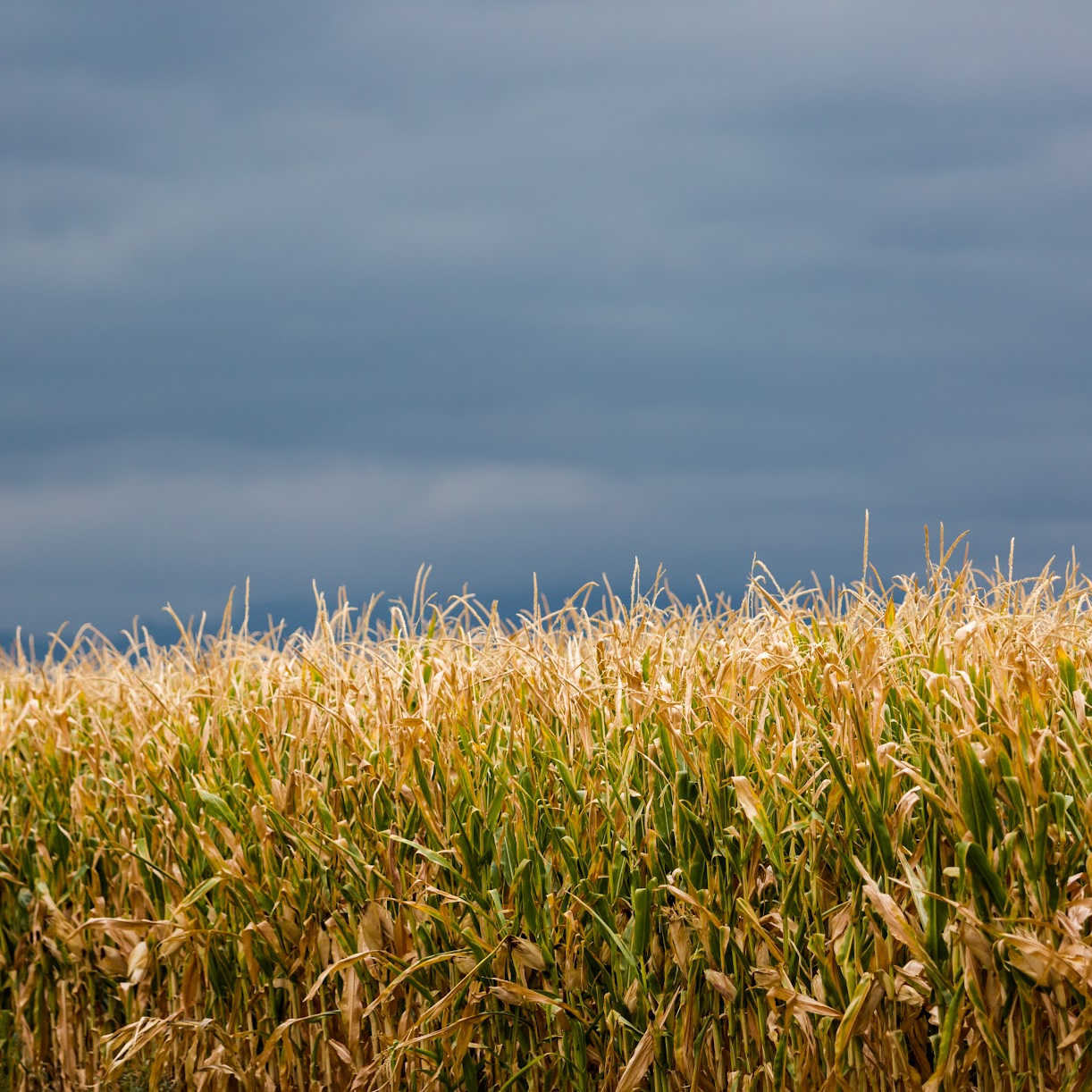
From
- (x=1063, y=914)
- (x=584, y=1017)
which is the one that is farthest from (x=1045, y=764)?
(x=584, y=1017)

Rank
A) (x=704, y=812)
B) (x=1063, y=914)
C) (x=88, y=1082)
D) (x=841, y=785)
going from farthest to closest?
1. (x=88, y=1082)
2. (x=704, y=812)
3. (x=841, y=785)
4. (x=1063, y=914)

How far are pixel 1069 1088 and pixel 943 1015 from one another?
1.12 ft

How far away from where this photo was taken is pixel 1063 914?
2904 mm

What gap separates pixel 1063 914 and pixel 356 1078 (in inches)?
97.7

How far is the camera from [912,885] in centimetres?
306

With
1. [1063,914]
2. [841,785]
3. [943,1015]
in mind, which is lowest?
[943,1015]

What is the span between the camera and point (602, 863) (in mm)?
3627

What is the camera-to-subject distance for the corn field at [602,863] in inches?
120

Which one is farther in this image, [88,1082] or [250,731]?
[88,1082]

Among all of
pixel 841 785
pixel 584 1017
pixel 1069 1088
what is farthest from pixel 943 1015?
pixel 584 1017

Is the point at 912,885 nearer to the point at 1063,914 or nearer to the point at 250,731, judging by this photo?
the point at 1063,914

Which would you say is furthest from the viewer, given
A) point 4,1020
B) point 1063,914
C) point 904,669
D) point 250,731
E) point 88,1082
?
point 4,1020

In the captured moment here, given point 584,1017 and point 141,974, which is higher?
point 584,1017

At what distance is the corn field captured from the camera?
120 inches
